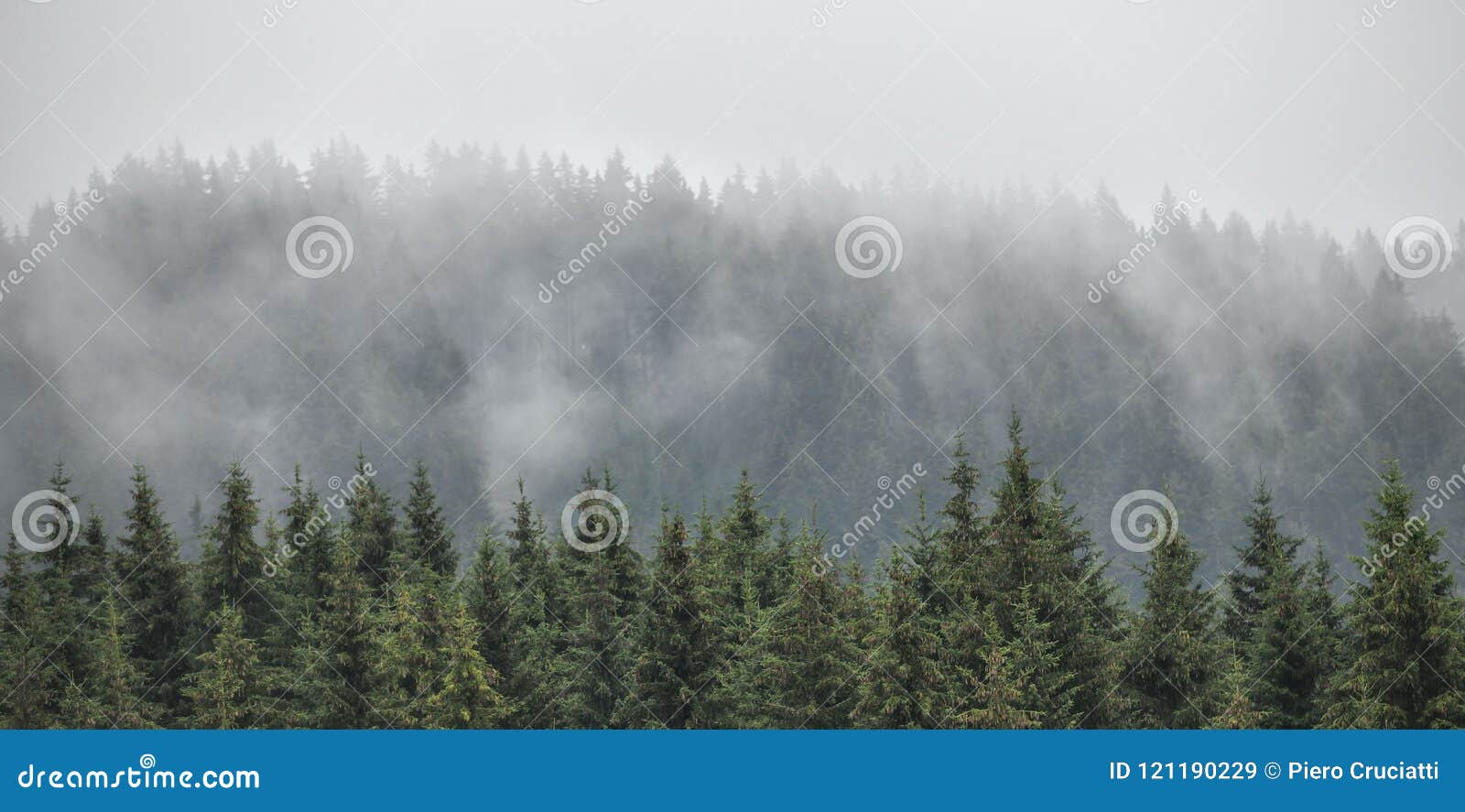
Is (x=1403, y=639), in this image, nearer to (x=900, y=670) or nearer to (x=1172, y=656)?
(x=1172, y=656)

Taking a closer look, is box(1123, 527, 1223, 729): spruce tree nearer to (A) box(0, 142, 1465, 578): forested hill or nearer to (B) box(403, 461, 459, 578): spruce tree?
(B) box(403, 461, 459, 578): spruce tree

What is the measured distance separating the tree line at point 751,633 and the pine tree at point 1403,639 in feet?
0.19

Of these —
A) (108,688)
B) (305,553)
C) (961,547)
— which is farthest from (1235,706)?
(108,688)

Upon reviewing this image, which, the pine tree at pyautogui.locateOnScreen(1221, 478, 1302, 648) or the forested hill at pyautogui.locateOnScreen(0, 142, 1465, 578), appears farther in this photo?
the forested hill at pyautogui.locateOnScreen(0, 142, 1465, 578)

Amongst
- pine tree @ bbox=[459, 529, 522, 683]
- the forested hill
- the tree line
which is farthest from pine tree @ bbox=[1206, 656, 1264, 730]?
the forested hill

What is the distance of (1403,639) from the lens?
2564cm

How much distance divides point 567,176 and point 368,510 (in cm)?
9901

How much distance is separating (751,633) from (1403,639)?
15.9 meters

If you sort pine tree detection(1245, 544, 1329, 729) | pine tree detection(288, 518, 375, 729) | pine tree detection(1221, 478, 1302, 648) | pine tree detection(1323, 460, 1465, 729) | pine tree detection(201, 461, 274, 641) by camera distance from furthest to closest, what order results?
pine tree detection(201, 461, 274, 641)
pine tree detection(1221, 478, 1302, 648)
pine tree detection(288, 518, 375, 729)
pine tree detection(1245, 544, 1329, 729)
pine tree detection(1323, 460, 1465, 729)

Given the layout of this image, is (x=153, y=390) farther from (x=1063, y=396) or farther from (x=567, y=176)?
(x=1063, y=396)

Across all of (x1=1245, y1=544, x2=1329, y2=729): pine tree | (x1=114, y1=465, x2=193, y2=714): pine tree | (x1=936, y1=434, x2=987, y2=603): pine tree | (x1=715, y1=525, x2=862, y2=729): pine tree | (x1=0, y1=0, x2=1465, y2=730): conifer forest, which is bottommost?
(x1=1245, y1=544, x2=1329, y2=729): pine tree

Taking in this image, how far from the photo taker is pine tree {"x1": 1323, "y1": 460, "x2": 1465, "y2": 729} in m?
25.1

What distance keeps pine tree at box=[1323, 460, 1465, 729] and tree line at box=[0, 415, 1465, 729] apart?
0.06 metres

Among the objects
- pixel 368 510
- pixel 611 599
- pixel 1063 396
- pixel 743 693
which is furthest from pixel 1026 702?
pixel 1063 396
